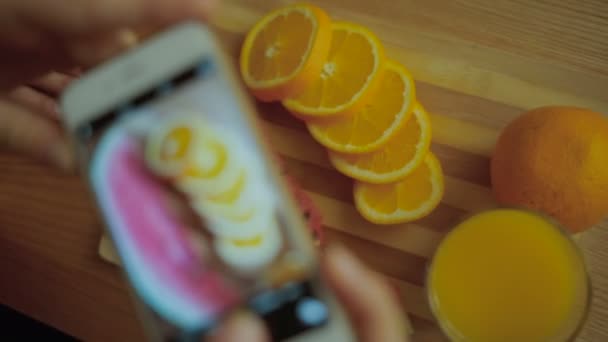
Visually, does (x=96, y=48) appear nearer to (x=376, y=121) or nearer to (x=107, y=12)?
(x=107, y=12)

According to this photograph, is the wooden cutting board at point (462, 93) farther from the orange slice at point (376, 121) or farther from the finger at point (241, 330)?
the finger at point (241, 330)

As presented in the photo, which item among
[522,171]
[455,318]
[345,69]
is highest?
[345,69]

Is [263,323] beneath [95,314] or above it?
above

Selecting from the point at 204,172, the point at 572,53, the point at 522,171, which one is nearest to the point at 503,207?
the point at 522,171

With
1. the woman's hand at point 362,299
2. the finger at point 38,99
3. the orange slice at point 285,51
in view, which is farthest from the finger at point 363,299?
the finger at point 38,99

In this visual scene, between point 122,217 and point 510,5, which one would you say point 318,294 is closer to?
point 122,217

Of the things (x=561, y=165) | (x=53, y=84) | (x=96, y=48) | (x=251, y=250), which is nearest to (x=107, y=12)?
(x=96, y=48)

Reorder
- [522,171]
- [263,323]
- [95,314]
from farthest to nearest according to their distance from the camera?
[95,314] < [522,171] < [263,323]
